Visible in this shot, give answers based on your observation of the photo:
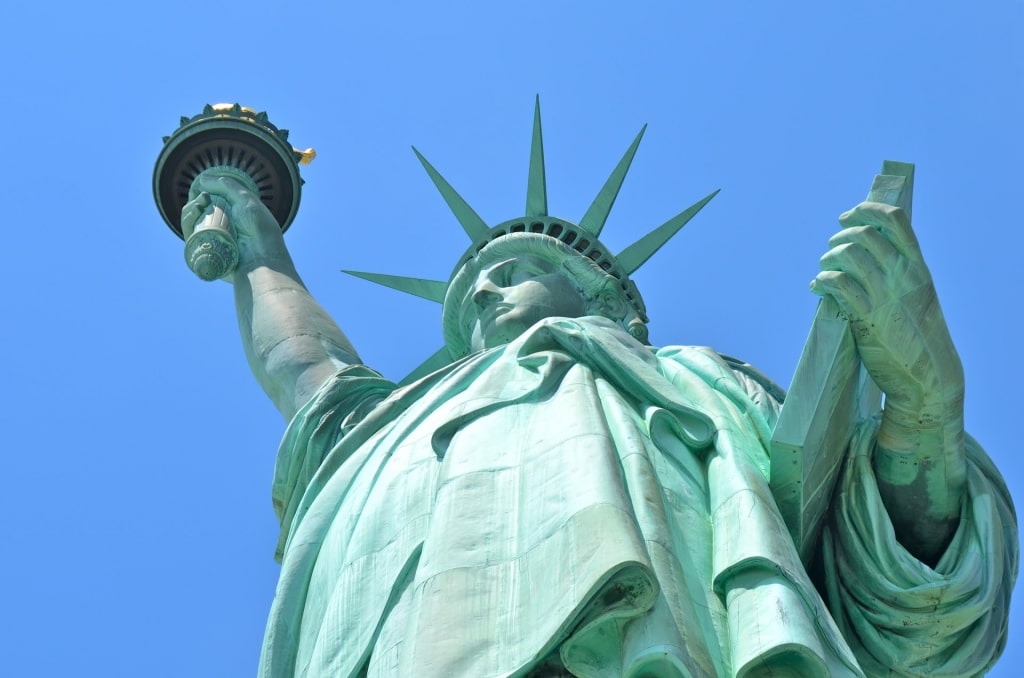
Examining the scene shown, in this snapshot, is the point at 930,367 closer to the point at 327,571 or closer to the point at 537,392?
the point at 537,392

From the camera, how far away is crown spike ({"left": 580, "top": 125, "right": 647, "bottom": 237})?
46.2 ft

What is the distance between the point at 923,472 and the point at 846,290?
97 centimetres

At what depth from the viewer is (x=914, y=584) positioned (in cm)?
1049

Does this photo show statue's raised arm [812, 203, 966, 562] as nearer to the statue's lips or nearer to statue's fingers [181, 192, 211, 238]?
the statue's lips

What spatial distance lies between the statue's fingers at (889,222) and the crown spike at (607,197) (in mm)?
3757

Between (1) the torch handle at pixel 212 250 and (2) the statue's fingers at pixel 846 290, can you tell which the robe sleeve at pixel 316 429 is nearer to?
(1) the torch handle at pixel 212 250

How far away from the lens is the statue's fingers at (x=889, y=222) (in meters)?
10.2

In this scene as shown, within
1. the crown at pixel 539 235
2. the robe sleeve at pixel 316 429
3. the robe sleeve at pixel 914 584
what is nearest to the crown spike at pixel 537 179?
the crown at pixel 539 235

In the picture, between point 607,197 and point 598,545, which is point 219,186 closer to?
point 607,197

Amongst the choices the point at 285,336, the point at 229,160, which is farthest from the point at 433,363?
the point at 229,160

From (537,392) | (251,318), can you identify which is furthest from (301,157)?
(537,392)

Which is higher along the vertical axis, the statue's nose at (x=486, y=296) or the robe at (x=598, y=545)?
the statue's nose at (x=486, y=296)

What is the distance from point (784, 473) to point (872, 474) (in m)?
0.41

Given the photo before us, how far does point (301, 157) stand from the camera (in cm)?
1631
